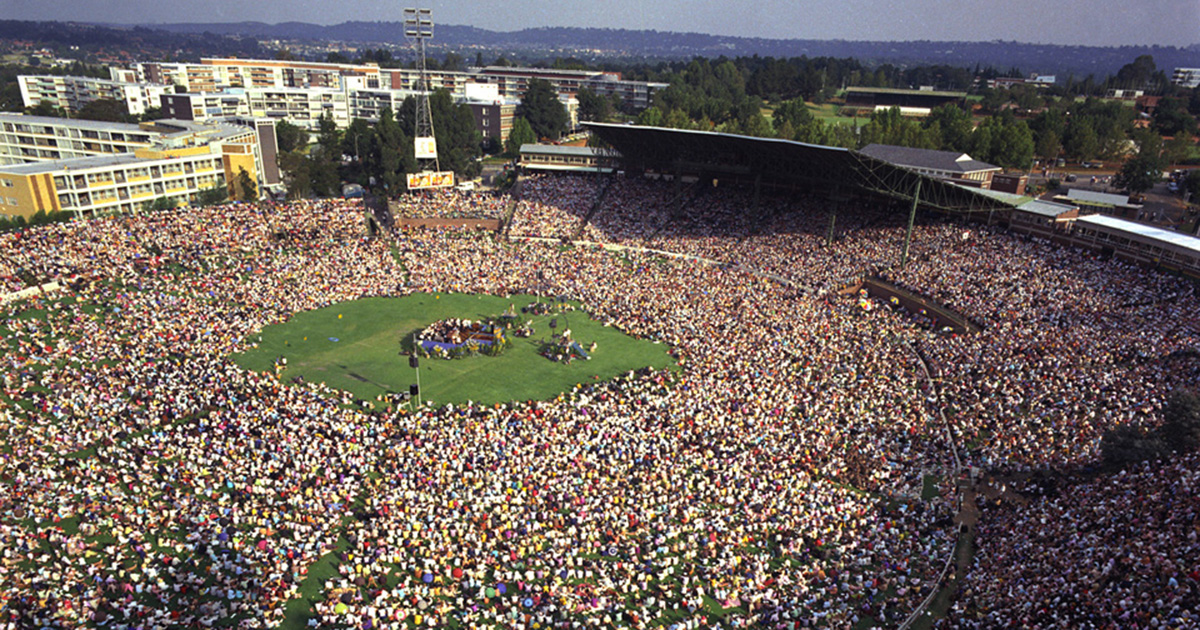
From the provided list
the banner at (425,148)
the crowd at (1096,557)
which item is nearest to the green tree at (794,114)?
the banner at (425,148)

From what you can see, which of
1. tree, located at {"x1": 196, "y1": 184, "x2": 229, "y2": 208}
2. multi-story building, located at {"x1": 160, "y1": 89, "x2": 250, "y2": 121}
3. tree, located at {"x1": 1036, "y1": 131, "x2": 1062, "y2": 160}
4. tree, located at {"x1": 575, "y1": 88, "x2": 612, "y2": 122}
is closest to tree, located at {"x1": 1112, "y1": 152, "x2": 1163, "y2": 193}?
tree, located at {"x1": 1036, "y1": 131, "x2": 1062, "y2": 160}

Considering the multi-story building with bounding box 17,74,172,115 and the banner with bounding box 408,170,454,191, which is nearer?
the banner with bounding box 408,170,454,191

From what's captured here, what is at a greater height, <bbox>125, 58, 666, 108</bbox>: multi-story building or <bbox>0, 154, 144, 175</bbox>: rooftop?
<bbox>125, 58, 666, 108</bbox>: multi-story building

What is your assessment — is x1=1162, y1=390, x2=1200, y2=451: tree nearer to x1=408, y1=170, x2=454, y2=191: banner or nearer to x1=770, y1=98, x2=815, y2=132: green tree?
x1=408, y1=170, x2=454, y2=191: banner

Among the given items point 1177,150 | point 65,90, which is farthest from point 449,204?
point 65,90

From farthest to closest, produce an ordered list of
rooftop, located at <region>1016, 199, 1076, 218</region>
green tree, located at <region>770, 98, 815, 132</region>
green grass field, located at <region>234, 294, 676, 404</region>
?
green tree, located at <region>770, 98, 815, 132</region> → rooftop, located at <region>1016, 199, 1076, 218</region> → green grass field, located at <region>234, 294, 676, 404</region>

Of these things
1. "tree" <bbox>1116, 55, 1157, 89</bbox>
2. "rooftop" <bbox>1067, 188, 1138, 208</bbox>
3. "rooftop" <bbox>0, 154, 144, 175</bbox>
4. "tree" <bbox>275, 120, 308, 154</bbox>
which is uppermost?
"tree" <bbox>1116, 55, 1157, 89</bbox>

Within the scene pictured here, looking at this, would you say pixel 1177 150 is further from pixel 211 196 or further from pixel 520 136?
pixel 211 196
